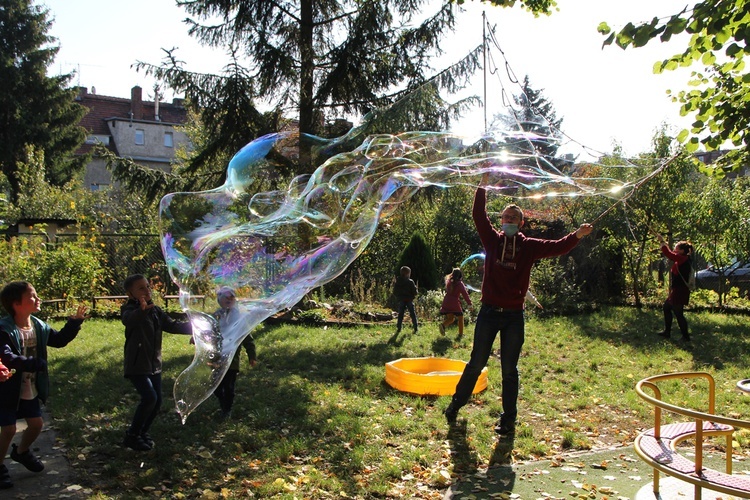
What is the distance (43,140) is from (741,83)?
30.9 meters

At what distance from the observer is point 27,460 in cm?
461

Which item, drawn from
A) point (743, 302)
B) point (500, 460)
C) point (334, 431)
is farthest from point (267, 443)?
point (743, 302)

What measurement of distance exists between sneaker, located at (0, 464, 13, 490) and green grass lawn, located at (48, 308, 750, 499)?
462 millimetres

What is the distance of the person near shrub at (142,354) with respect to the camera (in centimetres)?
508

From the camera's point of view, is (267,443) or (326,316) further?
(326,316)

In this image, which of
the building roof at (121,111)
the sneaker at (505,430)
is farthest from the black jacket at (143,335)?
the building roof at (121,111)

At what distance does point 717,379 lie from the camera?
321 inches

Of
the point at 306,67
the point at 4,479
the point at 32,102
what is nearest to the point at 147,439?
the point at 4,479

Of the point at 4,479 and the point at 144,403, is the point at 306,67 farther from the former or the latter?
the point at 4,479

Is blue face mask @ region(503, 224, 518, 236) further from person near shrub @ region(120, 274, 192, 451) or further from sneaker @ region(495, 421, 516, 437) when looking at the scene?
person near shrub @ region(120, 274, 192, 451)

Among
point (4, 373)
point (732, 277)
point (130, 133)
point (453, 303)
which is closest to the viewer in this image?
point (4, 373)

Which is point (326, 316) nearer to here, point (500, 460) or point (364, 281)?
point (364, 281)

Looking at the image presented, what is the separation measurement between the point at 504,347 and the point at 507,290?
0.54 m

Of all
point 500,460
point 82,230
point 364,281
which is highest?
point 82,230
